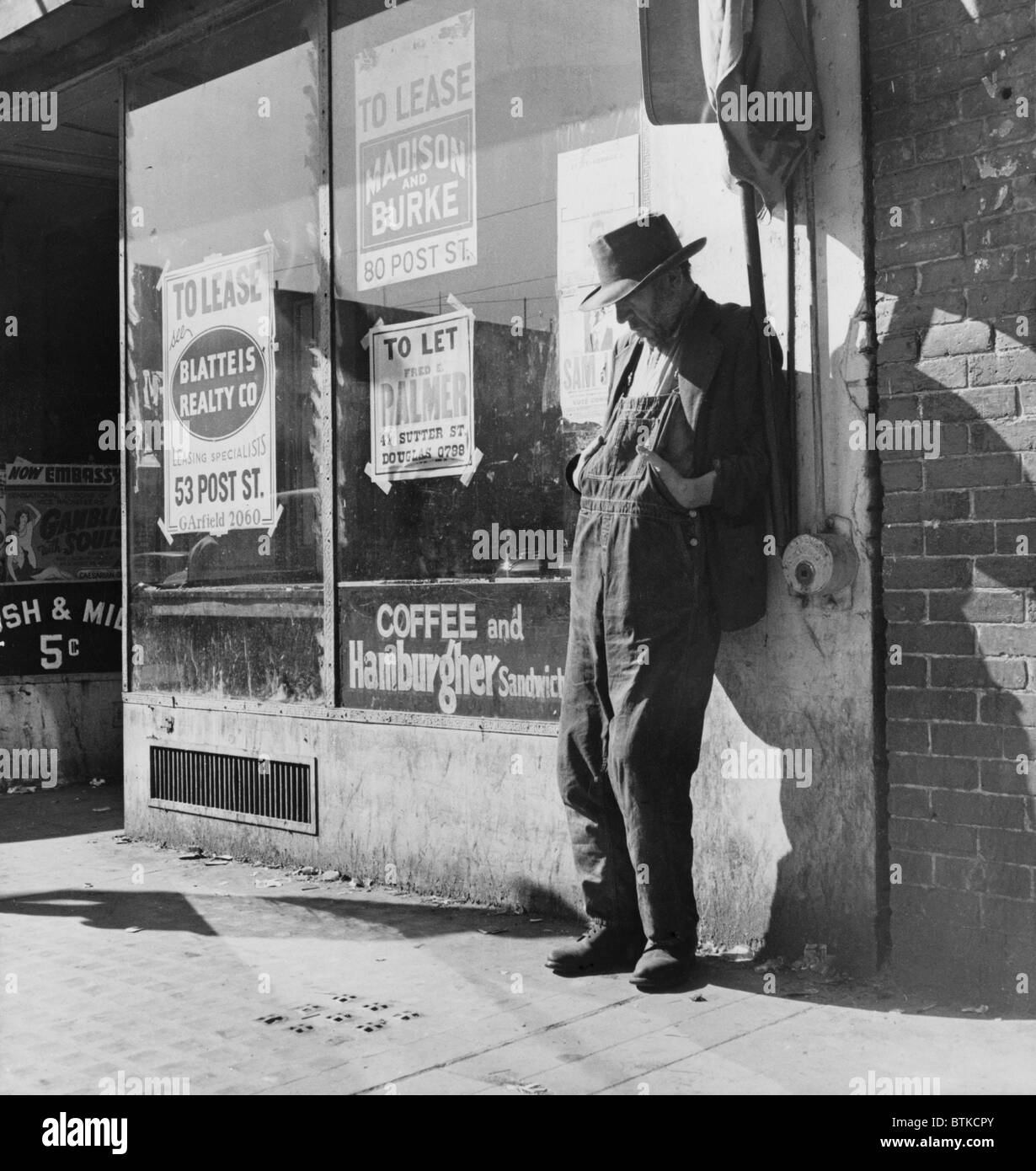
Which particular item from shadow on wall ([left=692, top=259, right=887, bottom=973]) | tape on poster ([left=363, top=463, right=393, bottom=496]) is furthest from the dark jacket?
tape on poster ([left=363, top=463, right=393, bottom=496])

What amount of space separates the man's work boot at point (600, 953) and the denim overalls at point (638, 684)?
0.04m

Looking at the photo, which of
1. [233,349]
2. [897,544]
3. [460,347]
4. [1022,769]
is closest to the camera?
[1022,769]

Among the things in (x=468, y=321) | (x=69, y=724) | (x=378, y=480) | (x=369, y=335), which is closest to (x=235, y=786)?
(x=378, y=480)

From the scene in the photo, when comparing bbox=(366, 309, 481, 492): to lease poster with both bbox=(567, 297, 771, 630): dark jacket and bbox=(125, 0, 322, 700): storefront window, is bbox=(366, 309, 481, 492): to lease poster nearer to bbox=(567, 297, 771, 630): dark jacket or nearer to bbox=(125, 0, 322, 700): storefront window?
bbox=(125, 0, 322, 700): storefront window

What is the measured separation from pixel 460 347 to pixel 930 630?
8.43 ft

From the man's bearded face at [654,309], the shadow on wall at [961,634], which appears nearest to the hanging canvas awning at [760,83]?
the man's bearded face at [654,309]

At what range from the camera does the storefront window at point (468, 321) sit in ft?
18.7

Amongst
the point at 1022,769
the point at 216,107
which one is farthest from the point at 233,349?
the point at 1022,769

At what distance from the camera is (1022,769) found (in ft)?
14.2

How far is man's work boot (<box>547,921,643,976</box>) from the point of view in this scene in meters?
4.81

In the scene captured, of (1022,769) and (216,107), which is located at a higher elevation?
(216,107)

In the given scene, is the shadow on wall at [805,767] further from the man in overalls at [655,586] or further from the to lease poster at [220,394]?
the to lease poster at [220,394]

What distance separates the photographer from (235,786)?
7.25 metres
